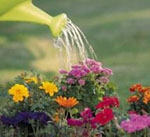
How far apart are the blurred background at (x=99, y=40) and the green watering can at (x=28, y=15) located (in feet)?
12.1

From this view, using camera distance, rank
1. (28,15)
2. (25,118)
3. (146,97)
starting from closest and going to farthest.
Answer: (28,15) < (25,118) < (146,97)

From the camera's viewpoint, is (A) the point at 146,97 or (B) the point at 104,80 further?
(A) the point at 146,97

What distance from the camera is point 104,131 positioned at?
4.19 m

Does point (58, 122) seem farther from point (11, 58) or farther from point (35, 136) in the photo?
point (11, 58)

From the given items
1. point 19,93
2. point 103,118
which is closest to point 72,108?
point 19,93

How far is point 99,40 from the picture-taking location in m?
12.2

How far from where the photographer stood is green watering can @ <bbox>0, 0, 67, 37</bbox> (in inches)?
147

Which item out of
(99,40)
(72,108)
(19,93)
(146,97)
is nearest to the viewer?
(19,93)

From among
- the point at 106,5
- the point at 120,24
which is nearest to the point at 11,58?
the point at 120,24

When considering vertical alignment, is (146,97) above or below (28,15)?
below

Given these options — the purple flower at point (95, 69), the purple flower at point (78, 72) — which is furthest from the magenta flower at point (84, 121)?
the purple flower at point (95, 69)

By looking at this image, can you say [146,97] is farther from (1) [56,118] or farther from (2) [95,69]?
(1) [56,118]

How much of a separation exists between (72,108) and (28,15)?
0.90m

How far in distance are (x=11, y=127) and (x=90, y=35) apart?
867cm
